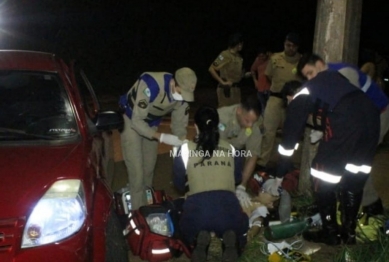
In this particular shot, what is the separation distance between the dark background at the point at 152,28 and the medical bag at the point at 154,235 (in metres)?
19.1

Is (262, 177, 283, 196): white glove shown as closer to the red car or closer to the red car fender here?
A: the red car

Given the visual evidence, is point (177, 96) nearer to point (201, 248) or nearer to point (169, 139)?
point (169, 139)

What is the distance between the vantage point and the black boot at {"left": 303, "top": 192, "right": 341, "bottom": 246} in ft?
18.2

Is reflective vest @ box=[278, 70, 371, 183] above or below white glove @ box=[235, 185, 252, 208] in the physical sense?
above

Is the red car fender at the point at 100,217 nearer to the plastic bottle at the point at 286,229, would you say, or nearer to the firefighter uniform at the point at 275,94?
the plastic bottle at the point at 286,229

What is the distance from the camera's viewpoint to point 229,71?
32.6ft

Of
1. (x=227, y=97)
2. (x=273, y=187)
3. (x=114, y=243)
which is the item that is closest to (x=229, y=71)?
(x=227, y=97)

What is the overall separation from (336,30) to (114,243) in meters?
3.38

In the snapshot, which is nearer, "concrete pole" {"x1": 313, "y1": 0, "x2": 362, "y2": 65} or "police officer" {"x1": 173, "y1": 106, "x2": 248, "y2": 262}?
"police officer" {"x1": 173, "y1": 106, "x2": 248, "y2": 262}

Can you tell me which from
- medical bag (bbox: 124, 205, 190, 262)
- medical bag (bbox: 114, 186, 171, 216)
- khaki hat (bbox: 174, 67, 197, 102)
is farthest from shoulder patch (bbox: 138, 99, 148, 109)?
medical bag (bbox: 124, 205, 190, 262)

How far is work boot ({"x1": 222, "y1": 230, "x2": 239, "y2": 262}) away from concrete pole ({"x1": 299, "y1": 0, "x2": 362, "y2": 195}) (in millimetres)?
2239

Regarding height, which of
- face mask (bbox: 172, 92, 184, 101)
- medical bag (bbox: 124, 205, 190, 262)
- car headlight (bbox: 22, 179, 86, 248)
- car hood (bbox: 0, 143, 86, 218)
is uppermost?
face mask (bbox: 172, 92, 184, 101)

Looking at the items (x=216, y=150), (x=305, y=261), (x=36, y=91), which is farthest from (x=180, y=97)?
(x=305, y=261)

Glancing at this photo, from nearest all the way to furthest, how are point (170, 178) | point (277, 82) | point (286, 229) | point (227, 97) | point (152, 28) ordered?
point (286, 229)
point (170, 178)
point (277, 82)
point (227, 97)
point (152, 28)
